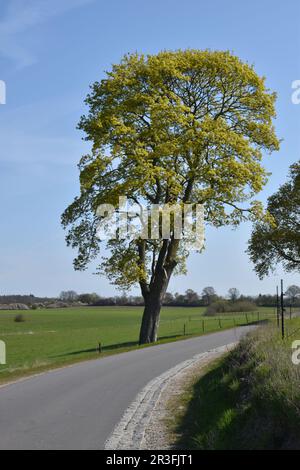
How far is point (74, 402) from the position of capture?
13.7 metres

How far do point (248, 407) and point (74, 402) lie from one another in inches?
192

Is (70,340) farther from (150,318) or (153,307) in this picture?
(153,307)

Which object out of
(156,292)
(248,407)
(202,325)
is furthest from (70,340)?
(248,407)

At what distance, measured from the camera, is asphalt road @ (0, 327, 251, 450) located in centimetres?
1020

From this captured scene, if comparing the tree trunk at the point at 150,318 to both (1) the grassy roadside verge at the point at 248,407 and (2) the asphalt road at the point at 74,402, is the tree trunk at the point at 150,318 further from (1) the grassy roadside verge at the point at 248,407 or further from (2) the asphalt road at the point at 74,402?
(1) the grassy roadside verge at the point at 248,407

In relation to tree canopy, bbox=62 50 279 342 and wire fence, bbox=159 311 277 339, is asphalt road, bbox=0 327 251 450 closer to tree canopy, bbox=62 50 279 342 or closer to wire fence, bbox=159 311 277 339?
tree canopy, bbox=62 50 279 342

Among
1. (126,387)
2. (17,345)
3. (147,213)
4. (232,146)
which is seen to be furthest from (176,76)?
(17,345)

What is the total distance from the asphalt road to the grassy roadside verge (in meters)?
1.41

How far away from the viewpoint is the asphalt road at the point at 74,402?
33.4 feet

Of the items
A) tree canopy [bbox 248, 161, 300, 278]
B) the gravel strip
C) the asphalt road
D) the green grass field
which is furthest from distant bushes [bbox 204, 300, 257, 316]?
the gravel strip

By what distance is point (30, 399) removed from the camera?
14.2 m
